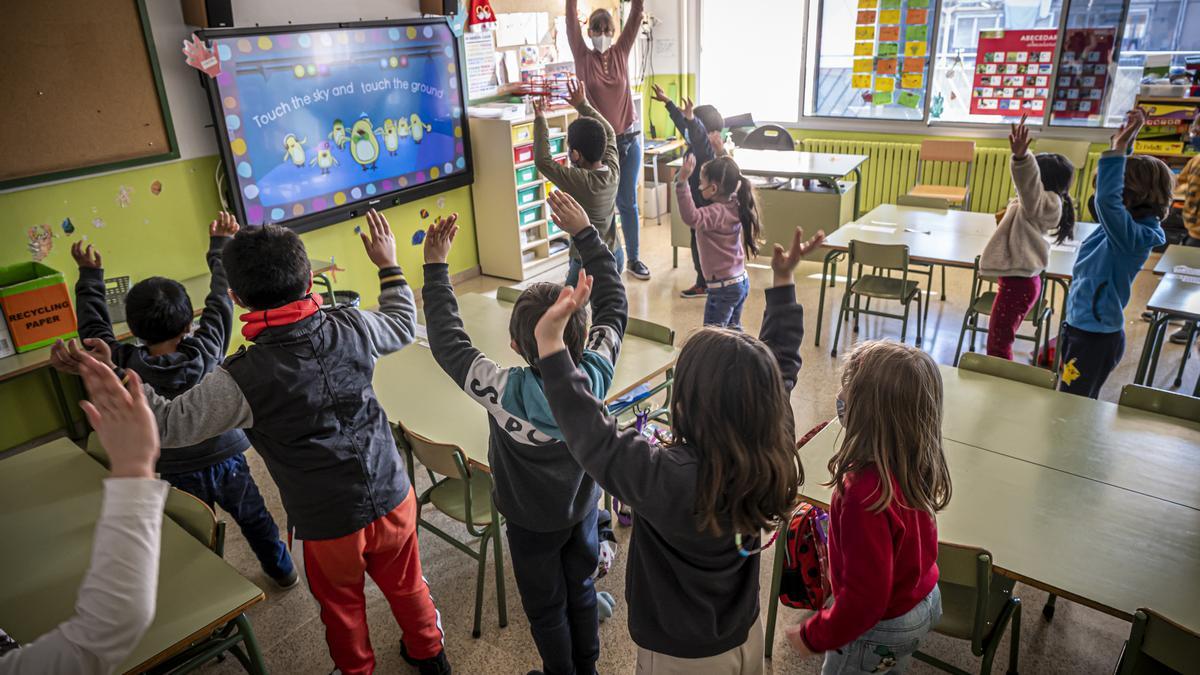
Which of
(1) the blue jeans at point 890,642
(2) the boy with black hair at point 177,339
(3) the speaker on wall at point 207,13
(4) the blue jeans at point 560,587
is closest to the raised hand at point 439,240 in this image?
(2) the boy with black hair at point 177,339

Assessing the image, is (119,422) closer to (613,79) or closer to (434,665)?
(434,665)

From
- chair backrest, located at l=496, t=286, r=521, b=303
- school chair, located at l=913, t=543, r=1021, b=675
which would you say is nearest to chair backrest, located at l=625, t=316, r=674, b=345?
chair backrest, located at l=496, t=286, r=521, b=303

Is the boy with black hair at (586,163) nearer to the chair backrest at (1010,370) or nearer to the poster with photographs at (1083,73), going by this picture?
the chair backrest at (1010,370)

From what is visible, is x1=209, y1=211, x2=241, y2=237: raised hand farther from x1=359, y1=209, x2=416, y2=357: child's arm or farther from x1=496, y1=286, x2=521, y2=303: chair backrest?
x1=496, y1=286, x2=521, y2=303: chair backrest

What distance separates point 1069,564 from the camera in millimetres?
1895

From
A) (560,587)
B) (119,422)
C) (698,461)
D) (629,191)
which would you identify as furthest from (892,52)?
(119,422)

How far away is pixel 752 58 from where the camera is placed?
7.68 m

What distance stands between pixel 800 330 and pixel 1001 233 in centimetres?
222

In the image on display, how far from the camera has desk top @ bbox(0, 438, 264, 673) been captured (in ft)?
5.64

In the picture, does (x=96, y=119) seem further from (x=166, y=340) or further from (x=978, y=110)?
(x=978, y=110)

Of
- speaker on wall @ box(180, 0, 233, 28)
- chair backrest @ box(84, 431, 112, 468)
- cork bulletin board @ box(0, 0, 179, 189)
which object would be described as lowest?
chair backrest @ box(84, 431, 112, 468)

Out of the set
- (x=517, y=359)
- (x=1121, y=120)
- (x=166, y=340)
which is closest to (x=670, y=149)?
(x=1121, y=120)

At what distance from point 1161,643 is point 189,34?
4.69 meters

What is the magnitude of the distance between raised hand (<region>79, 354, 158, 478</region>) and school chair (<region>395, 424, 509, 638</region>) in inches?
51.7
